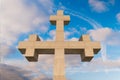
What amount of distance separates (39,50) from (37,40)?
0.50 meters

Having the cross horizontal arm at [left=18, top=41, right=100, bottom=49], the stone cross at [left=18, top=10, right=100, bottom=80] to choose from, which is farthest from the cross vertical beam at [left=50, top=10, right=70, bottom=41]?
the cross horizontal arm at [left=18, top=41, right=100, bottom=49]

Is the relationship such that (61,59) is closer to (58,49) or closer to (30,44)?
(58,49)

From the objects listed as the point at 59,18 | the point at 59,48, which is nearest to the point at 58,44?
the point at 59,48

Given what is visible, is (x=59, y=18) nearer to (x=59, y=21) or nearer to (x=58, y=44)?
(x=59, y=21)

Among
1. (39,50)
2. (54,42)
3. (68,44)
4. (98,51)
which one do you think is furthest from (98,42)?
(39,50)

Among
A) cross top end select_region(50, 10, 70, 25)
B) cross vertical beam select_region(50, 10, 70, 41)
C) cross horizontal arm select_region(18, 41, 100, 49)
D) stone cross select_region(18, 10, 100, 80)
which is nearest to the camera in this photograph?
Answer: stone cross select_region(18, 10, 100, 80)

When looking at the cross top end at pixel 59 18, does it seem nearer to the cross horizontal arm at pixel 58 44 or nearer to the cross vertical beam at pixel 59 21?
the cross vertical beam at pixel 59 21

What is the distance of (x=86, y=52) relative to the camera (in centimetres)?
902

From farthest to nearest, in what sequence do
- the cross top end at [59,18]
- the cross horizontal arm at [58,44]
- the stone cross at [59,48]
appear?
the cross top end at [59,18] → the cross horizontal arm at [58,44] → the stone cross at [59,48]

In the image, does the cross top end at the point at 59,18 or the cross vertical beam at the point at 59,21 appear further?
the cross top end at the point at 59,18

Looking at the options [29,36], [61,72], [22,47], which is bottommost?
[61,72]

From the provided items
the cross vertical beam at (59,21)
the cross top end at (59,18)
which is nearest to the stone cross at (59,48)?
the cross vertical beam at (59,21)

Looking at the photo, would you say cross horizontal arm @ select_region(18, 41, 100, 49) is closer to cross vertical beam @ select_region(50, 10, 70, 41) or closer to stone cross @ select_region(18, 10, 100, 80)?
stone cross @ select_region(18, 10, 100, 80)

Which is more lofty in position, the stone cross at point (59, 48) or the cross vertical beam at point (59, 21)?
the cross vertical beam at point (59, 21)
